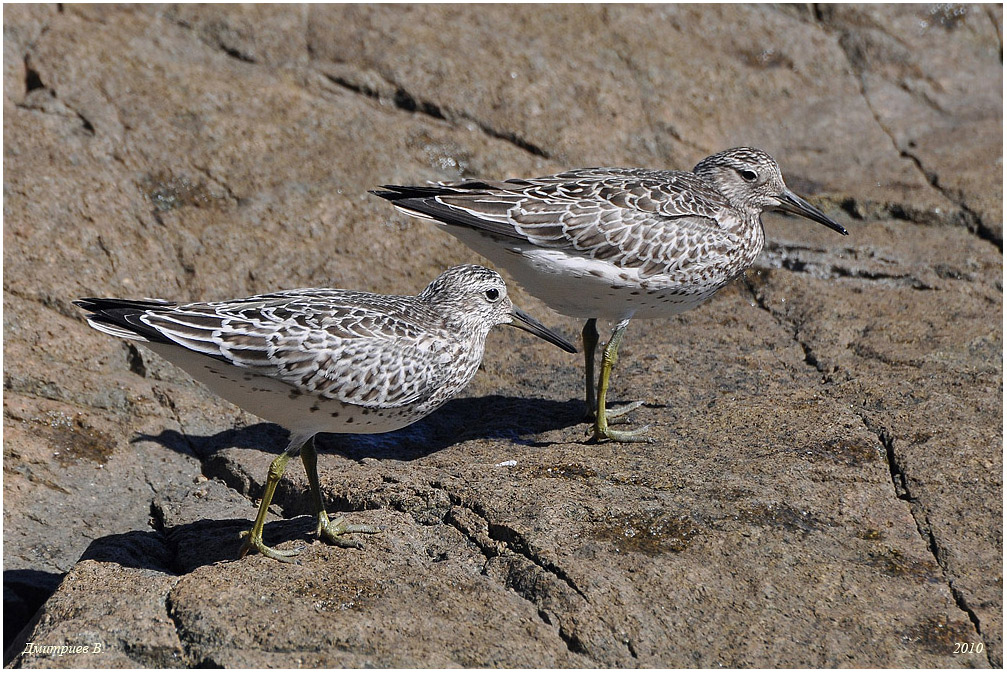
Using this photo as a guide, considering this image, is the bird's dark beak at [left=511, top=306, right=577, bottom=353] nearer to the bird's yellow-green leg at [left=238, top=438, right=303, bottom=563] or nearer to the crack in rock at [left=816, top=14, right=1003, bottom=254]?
the bird's yellow-green leg at [left=238, top=438, right=303, bottom=563]

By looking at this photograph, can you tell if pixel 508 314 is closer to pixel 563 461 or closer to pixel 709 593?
pixel 563 461

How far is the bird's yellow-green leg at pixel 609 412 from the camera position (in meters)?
7.90

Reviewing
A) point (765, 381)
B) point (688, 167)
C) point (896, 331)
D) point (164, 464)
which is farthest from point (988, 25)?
point (164, 464)

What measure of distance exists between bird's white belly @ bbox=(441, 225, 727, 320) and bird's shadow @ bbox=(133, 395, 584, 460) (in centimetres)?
90

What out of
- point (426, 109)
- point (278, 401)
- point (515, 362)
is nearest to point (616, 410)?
point (515, 362)

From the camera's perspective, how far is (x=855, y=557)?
6266 mm

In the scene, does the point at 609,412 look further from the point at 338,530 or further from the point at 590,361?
the point at 338,530

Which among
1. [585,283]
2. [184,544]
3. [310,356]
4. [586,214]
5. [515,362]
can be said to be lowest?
[184,544]

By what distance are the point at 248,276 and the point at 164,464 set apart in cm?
240

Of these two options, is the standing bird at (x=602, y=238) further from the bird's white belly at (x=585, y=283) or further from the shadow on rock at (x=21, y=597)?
the shadow on rock at (x=21, y=597)

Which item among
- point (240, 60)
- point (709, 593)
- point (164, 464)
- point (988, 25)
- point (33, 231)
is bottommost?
point (164, 464)

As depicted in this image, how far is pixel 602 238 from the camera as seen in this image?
802 cm

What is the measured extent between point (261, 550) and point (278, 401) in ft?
3.11

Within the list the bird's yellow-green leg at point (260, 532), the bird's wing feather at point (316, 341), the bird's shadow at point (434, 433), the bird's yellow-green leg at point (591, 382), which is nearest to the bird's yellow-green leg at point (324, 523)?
the bird's yellow-green leg at point (260, 532)
